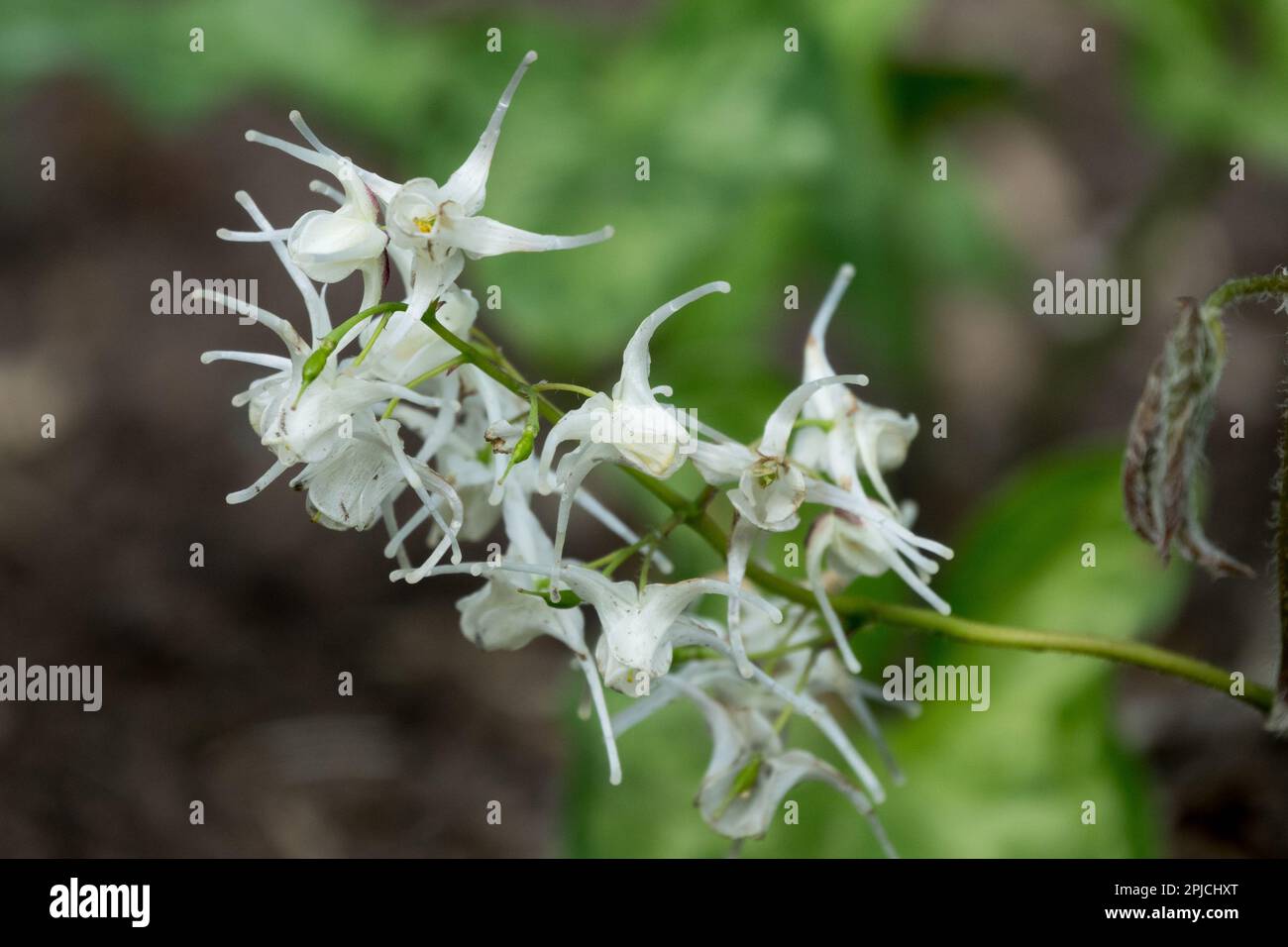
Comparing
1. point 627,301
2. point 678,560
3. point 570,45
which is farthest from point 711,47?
point 678,560

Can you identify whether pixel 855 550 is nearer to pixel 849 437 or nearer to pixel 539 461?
pixel 849 437
